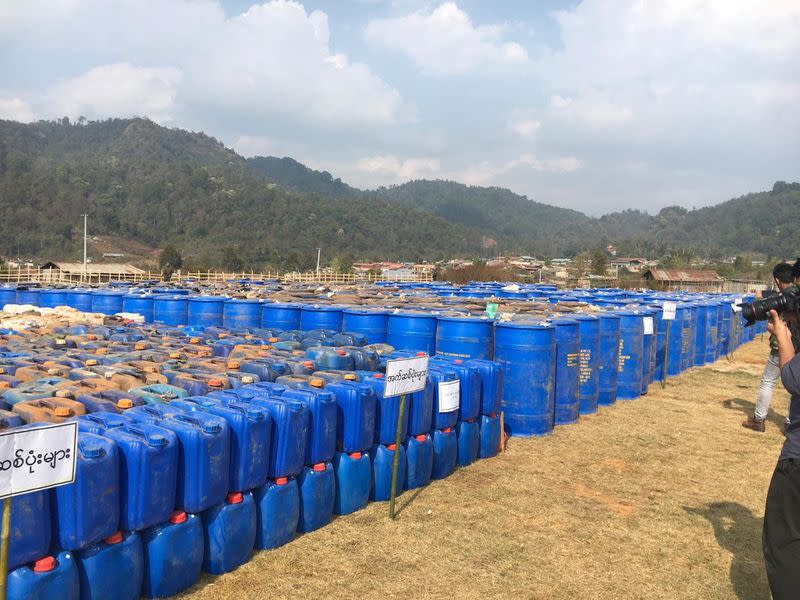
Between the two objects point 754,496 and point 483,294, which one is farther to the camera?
point 483,294

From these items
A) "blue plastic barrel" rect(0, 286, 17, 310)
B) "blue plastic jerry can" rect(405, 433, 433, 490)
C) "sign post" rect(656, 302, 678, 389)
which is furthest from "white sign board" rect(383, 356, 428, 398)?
"blue plastic barrel" rect(0, 286, 17, 310)

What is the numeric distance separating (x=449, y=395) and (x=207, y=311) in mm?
6696

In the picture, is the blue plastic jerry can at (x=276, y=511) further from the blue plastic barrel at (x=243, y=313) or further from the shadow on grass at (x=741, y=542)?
the blue plastic barrel at (x=243, y=313)

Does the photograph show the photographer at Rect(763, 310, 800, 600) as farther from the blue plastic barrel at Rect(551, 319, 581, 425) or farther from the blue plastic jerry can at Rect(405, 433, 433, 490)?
the blue plastic barrel at Rect(551, 319, 581, 425)

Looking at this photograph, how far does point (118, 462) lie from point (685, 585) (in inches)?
166

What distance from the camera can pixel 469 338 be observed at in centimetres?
840

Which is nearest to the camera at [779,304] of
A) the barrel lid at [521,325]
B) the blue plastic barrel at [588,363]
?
the barrel lid at [521,325]

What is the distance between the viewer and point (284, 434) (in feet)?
15.3

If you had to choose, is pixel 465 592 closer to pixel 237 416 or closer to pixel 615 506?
pixel 237 416

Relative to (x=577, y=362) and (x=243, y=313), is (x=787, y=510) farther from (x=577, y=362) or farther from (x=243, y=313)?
(x=243, y=313)

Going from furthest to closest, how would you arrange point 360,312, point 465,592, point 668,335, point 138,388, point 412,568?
point 668,335
point 360,312
point 138,388
point 412,568
point 465,592

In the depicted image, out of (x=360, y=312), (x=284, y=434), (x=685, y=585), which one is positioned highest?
(x=360, y=312)

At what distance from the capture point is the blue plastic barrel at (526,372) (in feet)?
26.2

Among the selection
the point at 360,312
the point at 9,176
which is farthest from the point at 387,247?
the point at 360,312
